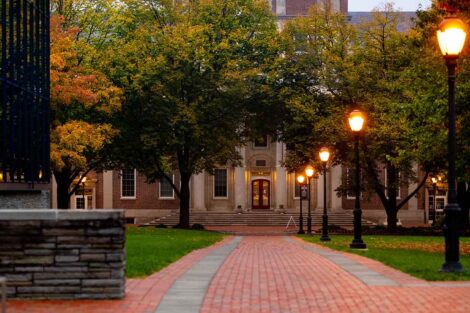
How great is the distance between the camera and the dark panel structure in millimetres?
20484

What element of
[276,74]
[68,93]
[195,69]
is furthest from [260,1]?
[68,93]

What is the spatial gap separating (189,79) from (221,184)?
22.7 meters

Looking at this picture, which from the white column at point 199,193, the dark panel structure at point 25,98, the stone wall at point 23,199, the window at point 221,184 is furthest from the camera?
the window at point 221,184

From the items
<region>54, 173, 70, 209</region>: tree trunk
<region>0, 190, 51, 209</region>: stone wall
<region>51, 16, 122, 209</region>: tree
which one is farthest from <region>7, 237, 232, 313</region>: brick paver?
<region>54, 173, 70, 209</region>: tree trunk

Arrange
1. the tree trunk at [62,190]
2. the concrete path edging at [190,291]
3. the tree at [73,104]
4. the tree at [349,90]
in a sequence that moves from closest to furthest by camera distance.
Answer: the concrete path edging at [190,291]
the tree at [73,104]
the tree at [349,90]
the tree trunk at [62,190]

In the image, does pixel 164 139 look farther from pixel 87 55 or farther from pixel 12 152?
pixel 12 152

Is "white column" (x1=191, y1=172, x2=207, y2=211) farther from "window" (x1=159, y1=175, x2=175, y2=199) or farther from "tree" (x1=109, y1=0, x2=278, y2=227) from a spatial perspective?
"tree" (x1=109, y1=0, x2=278, y2=227)

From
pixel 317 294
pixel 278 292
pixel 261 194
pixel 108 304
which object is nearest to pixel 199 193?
pixel 261 194

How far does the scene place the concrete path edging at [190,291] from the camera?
9570 millimetres

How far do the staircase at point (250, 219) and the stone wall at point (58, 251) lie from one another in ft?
159

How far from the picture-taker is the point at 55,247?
9.84m

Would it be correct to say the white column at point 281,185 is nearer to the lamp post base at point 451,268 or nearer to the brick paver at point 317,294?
the brick paver at point 317,294

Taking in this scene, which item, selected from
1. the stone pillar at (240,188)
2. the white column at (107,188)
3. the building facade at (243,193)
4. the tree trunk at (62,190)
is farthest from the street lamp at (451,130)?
the white column at (107,188)

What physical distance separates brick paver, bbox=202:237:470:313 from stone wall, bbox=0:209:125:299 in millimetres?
1541
